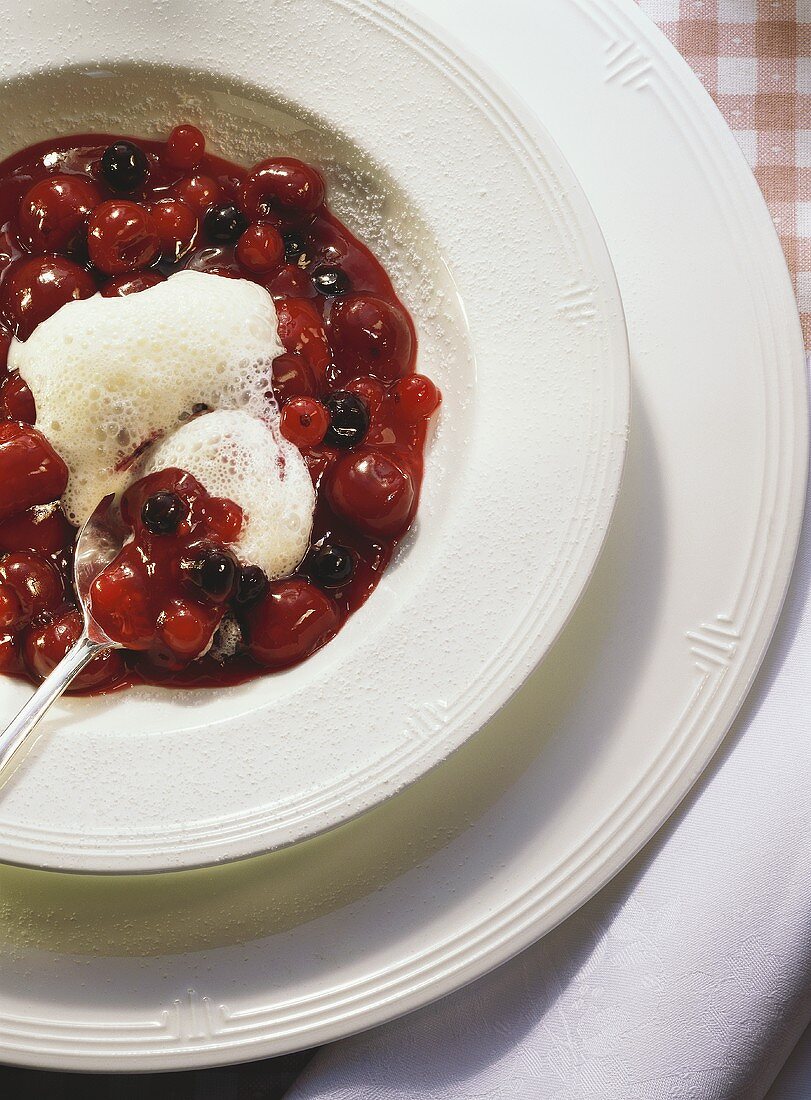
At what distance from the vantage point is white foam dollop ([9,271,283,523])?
1.21 m

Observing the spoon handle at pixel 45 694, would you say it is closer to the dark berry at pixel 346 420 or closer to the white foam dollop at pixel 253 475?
the white foam dollop at pixel 253 475

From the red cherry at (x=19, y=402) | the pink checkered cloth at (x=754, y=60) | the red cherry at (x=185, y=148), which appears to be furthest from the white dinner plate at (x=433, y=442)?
the pink checkered cloth at (x=754, y=60)

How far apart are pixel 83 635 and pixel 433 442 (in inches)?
19.0

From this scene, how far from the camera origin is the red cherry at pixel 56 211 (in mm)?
1272

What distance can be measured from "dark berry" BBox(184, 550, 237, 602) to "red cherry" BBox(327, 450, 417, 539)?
16 cm

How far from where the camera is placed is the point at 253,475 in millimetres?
1227

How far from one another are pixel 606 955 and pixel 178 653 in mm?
642

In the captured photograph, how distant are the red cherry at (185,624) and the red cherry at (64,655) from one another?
0.28ft

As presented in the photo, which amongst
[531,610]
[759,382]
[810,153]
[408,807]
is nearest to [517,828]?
[408,807]

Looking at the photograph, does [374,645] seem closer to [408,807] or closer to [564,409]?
[408,807]

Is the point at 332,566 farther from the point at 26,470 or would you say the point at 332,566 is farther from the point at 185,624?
the point at 26,470


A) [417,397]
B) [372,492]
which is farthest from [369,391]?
[372,492]

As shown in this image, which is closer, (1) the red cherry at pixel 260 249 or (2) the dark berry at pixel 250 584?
(2) the dark berry at pixel 250 584

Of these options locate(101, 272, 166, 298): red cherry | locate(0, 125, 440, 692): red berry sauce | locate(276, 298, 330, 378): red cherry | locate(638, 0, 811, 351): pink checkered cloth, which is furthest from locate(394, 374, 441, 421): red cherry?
locate(638, 0, 811, 351): pink checkered cloth
